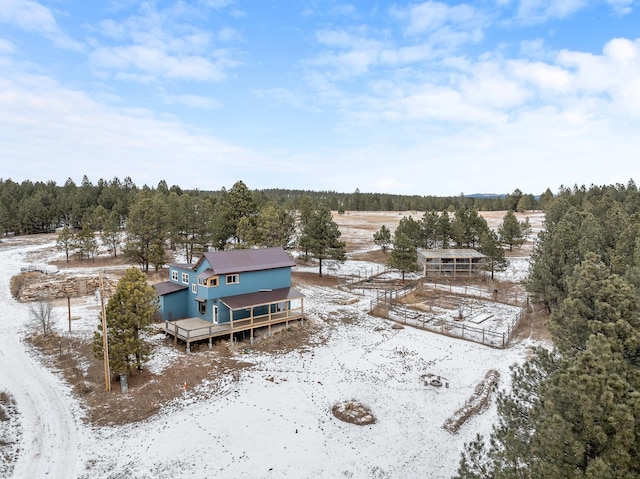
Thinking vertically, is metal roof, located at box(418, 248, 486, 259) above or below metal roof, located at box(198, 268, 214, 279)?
below

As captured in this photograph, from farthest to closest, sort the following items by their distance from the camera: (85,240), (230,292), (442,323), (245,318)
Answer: (85,240), (442,323), (230,292), (245,318)

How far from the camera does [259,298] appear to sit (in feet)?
77.6

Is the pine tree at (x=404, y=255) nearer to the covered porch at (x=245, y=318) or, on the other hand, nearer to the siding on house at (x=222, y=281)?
the siding on house at (x=222, y=281)

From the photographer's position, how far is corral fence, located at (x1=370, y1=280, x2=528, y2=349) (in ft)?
73.9

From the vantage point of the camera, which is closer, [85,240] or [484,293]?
[484,293]

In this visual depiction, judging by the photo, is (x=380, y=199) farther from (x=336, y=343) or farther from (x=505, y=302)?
(x=336, y=343)

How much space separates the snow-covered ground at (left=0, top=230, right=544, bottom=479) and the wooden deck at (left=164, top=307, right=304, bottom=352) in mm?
1213

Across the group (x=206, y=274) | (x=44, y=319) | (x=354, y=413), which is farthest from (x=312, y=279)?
(x=354, y=413)

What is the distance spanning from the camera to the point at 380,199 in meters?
128

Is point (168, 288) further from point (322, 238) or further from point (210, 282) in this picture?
point (322, 238)

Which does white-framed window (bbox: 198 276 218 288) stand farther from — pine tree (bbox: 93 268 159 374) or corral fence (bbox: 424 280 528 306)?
corral fence (bbox: 424 280 528 306)

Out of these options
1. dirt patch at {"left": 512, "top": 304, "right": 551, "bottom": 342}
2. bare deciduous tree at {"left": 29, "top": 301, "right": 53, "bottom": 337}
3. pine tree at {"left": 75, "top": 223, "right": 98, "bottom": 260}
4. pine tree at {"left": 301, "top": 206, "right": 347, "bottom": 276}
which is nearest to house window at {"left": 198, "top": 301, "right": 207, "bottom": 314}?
bare deciduous tree at {"left": 29, "top": 301, "right": 53, "bottom": 337}

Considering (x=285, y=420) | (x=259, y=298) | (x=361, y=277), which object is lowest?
(x=285, y=420)

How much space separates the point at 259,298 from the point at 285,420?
9.90 m
